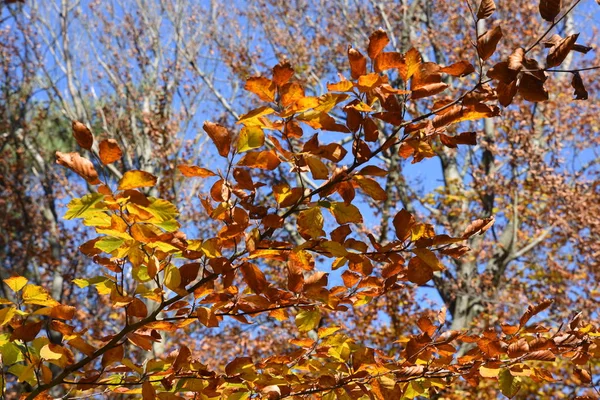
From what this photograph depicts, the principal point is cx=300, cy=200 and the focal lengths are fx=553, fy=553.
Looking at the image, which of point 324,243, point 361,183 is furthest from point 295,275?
point 361,183

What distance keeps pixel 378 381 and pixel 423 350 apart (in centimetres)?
16

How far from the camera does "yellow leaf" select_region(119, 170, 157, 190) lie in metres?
1.03

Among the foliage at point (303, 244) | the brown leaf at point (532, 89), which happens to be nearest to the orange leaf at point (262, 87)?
the foliage at point (303, 244)

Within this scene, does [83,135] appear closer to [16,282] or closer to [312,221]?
[16,282]

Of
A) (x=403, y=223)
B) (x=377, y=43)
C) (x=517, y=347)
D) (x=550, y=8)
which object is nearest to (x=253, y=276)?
(x=403, y=223)

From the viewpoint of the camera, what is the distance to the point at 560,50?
0.99 metres

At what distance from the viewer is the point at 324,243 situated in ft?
4.12

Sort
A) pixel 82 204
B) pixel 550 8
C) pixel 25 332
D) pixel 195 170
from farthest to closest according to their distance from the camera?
pixel 25 332, pixel 195 170, pixel 82 204, pixel 550 8

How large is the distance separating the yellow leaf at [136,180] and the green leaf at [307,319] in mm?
562

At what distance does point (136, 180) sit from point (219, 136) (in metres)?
0.21

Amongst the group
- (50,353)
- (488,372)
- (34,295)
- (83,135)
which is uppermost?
(83,135)

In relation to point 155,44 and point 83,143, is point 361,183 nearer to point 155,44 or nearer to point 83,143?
point 83,143

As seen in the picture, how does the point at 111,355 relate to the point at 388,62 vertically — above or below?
below

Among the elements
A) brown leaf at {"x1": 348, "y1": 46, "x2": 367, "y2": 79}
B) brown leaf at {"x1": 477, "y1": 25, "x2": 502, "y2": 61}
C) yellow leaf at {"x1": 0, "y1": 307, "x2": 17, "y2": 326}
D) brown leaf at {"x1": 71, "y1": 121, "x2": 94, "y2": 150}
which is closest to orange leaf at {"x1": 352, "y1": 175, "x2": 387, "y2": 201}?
brown leaf at {"x1": 348, "y1": 46, "x2": 367, "y2": 79}
